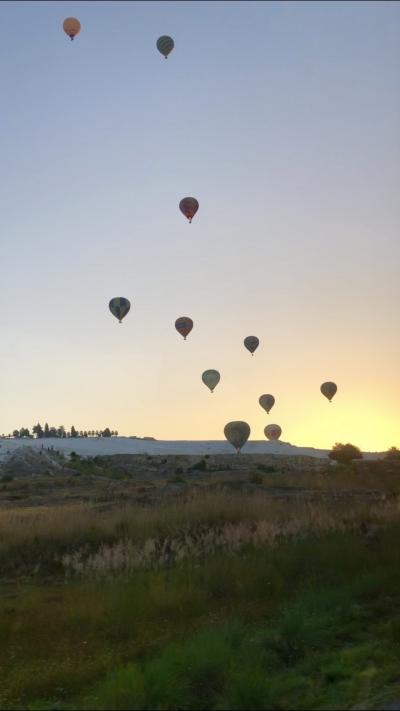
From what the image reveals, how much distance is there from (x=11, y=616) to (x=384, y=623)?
5.95 metres

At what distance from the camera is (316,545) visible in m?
A: 15.3

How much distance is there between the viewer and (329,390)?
2729 inches

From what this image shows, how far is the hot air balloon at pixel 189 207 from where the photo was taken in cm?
4591

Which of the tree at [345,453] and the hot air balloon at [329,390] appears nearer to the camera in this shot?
the hot air balloon at [329,390]

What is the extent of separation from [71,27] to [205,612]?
40044 mm

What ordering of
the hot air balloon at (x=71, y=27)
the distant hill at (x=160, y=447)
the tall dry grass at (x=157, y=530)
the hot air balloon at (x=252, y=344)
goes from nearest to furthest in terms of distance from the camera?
1. the tall dry grass at (x=157, y=530)
2. the hot air balloon at (x=71, y=27)
3. the hot air balloon at (x=252, y=344)
4. the distant hill at (x=160, y=447)

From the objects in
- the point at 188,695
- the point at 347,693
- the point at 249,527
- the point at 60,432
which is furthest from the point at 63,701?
the point at 60,432

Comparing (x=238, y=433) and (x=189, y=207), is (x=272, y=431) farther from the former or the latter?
(x=189, y=207)

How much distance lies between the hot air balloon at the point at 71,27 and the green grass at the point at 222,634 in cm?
3675

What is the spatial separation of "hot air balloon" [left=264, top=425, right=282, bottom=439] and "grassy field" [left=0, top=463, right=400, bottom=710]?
67300mm

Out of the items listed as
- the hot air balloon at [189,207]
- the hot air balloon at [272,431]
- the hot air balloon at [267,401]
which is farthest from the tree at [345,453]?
the hot air balloon at [189,207]

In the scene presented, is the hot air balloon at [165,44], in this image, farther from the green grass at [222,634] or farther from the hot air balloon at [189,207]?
the green grass at [222,634]

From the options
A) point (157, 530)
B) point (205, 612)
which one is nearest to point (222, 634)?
point (205, 612)

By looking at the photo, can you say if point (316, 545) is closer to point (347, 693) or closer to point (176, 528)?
point (176, 528)
